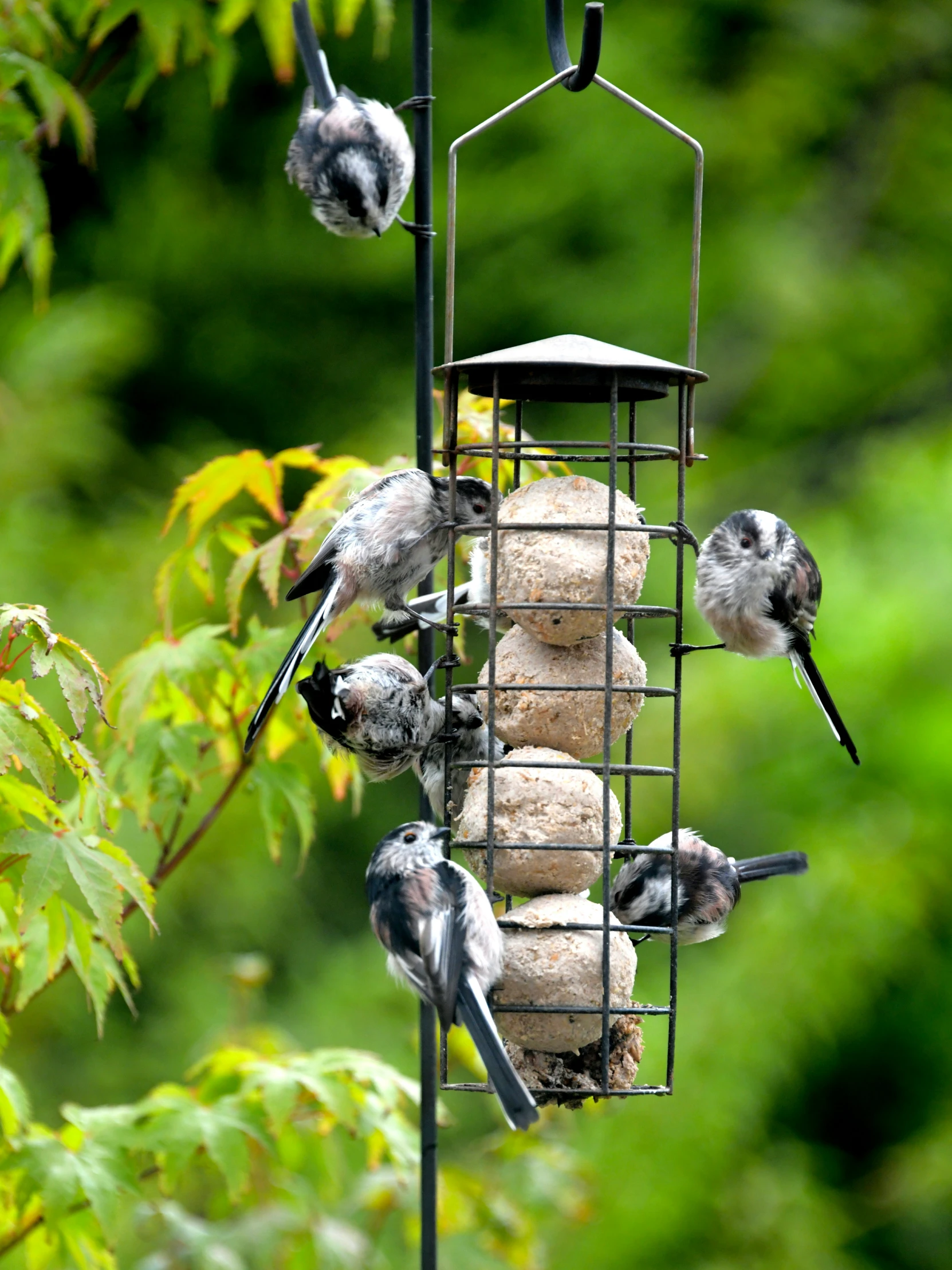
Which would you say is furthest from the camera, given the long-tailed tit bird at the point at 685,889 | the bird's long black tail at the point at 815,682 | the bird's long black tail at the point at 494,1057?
the bird's long black tail at the point at 815,682

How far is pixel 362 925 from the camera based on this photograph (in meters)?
7.61

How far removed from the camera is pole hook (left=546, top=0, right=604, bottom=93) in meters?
2.83

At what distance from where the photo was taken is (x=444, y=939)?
9.87ft

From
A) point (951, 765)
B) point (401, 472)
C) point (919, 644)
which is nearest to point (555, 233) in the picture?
point (919, 644)

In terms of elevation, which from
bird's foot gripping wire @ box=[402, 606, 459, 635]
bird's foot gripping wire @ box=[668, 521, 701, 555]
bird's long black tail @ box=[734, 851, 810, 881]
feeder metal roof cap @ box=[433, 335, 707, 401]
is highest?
feeder metal roof cap @ box=[433, 335, 707, 401]

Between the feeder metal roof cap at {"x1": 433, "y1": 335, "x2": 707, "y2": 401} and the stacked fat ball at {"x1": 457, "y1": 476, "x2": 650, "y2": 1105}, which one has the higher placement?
the feeder metal roof cap at {"x1": 433, "y1": 335, "x2": 707, "y2": 401}

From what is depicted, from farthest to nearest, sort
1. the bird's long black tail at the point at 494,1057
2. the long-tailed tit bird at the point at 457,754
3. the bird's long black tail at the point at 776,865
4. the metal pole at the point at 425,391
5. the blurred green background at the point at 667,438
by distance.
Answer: the blurred green background at the point at 667,438, the bird's long black tail at the point at 776,865, the long-tailed tit bird at the point at 457,754, the metal pole at the point at 425,391, the bird's long black tail at the point at 494,1057

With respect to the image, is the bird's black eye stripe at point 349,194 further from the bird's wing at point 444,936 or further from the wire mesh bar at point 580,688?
the bird's wing at point 444,936

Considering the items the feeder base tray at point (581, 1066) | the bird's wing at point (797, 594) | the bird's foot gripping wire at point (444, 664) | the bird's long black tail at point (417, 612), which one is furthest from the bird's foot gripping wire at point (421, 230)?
the feeder base tray at point (581, 1066)

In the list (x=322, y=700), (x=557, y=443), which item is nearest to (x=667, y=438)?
(x=322, y=700)

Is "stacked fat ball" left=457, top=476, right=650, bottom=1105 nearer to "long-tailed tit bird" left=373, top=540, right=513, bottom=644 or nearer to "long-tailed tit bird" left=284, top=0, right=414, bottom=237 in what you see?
"long-tailed tit bird" left=373, top=540, right=513, bottom=644

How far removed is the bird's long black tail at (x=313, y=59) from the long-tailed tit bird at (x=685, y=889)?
7.80 ft

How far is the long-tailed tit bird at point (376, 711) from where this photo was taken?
11.4ft

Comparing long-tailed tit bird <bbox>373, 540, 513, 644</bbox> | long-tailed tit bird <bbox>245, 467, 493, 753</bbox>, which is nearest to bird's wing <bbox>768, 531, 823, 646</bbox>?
long-tailed tit bird <bbox>373, 540, 513, 644</bbox>
